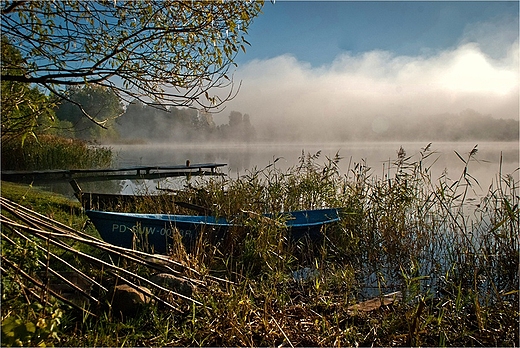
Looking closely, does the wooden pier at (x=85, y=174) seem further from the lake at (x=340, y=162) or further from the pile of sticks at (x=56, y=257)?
the pile of sticks at (x=56, y=257)

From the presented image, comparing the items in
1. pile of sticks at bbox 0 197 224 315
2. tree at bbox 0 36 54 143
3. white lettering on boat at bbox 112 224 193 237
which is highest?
tree at bbox 0 36 54 143

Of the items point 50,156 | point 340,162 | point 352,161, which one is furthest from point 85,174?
point 352,161

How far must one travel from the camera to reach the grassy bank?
278cm

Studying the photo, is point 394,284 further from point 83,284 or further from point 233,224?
point 83,284

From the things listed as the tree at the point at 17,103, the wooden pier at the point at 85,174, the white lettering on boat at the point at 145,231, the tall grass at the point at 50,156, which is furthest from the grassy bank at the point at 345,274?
the tall grass at the point at 50,156

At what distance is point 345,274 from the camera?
389cm

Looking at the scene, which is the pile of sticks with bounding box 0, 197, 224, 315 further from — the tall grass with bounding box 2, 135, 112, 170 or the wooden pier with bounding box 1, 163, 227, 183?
the tall grass with bounding box 2, 135, 112, 170

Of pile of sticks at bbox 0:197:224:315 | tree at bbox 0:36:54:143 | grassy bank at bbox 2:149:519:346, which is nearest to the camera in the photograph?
pile of sticks at bbox 0:197:224:315

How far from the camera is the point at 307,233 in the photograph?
209 inches

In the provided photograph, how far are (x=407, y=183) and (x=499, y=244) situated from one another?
131cm

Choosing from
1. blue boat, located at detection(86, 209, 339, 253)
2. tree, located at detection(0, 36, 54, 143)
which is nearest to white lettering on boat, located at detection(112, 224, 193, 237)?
blue boat, located at detection(86, 209, 339, 253)

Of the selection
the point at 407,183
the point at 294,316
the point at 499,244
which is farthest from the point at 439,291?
the point at 294,316

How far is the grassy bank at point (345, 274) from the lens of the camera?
2781 mm

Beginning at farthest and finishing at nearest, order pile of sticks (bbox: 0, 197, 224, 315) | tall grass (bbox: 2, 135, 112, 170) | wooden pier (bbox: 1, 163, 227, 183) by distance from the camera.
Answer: tall grass (bbox: 2, 135, 112, 170), wooden pier (bbox: 1, 163, 227, 183), pile of sticks (bbox: 0, 197, 224, 315)
